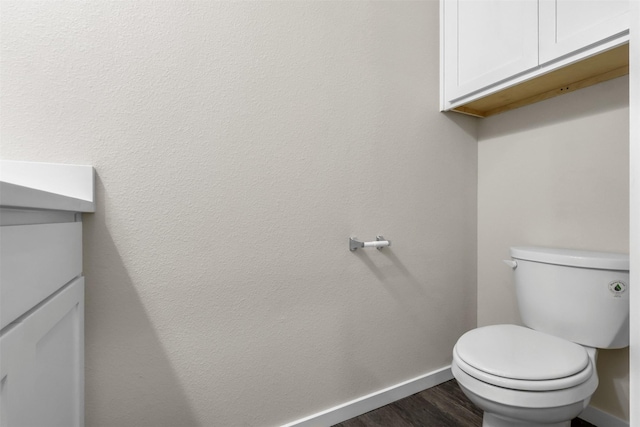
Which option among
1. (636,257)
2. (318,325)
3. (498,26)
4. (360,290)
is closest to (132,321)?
(318,325)

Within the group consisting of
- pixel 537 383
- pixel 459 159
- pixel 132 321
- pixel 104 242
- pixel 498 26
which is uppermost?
pixel 498 26

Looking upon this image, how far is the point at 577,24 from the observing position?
43.3 inches

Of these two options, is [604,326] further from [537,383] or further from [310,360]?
[310,360]

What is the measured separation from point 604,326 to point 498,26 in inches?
48.2

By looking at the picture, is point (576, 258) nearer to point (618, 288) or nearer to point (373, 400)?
point (618, 288)

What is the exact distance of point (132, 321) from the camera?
39.4 inches

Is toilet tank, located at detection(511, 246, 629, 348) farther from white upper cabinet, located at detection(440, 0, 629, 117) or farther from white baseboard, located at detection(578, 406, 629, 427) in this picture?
white upper cabinet, located at detection(440, 0, 629, 117)

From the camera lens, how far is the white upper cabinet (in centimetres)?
107

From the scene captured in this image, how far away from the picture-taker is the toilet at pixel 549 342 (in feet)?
3.01

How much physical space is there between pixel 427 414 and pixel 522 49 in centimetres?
155

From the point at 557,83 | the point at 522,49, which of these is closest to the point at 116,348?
the point at 522,49

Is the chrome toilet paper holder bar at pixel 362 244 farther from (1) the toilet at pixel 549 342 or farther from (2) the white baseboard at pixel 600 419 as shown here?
(2) the white baseboard at pixel 600 419

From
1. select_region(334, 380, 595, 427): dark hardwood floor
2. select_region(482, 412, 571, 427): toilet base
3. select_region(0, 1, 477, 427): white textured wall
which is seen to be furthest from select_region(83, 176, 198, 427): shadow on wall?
select_region(482, 412, 571, 427): toilet base

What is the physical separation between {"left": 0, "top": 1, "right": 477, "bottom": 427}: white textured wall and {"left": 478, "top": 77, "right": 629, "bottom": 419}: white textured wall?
27cm
